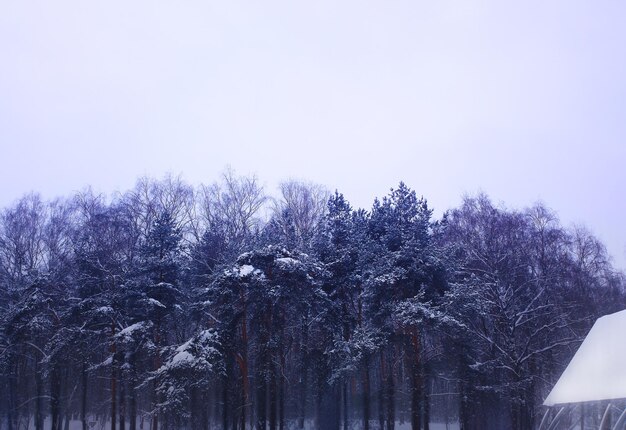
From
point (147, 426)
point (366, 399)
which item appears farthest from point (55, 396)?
point (147, 426)

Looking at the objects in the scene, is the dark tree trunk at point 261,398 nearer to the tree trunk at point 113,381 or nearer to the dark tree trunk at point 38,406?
the tree trunk at point 113,381

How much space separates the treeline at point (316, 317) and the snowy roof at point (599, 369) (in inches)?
355

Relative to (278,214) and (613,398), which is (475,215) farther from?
(613,398)

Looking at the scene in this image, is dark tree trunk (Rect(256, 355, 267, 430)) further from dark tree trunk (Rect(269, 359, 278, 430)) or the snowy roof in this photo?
the snowy roof

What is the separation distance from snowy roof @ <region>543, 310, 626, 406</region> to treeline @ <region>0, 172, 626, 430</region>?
29.6 feet

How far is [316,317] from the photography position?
32844 millimetres

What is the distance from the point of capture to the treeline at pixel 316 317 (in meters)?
31.3

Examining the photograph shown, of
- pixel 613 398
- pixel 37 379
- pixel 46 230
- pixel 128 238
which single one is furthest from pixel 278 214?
pixel 613 398

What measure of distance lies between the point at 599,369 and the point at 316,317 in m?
16.2

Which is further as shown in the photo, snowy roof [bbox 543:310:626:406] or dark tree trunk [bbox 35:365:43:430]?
dark tree trunk [bbox 35:365:43:430]

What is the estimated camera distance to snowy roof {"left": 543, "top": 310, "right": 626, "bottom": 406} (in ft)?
57.4

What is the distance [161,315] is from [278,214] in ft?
53.8

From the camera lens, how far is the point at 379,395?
33969 mm

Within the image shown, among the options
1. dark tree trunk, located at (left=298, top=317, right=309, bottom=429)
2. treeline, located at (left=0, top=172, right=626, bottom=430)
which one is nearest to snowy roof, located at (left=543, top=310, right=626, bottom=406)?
treeline, located at (left=0, top=172, right=626, bottom=430)
